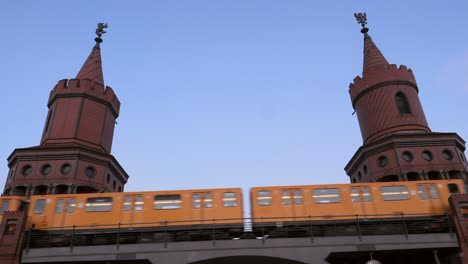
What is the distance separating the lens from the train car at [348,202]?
2562 centimetres

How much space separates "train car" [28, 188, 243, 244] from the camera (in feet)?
83.7

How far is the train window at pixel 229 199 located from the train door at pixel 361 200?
283 inches

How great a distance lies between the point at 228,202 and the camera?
26031mm

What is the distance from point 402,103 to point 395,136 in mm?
5270

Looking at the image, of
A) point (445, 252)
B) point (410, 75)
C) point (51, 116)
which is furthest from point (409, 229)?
point (51, 116)

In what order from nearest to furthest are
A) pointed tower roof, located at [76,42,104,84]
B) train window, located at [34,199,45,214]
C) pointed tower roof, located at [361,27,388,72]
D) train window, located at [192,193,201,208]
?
train window, located at [192,193,201,208] → train window, located at [34,199,45,214] → pointed tower roof, located at [76,42,104,84] → pointed tower roof, located at [361,27,388,72]

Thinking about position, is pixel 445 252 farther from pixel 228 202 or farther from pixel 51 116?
pixel 51 116

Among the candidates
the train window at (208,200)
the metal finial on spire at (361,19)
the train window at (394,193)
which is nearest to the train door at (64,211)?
the train window at (208,200)

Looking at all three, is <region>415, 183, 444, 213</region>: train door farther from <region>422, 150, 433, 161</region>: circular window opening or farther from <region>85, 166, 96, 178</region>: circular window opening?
<region>85, 166, 96, 178</region>: circular window opening

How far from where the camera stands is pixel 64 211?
26.4m

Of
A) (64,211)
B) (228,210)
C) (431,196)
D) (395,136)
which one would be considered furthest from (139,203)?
(395,136)

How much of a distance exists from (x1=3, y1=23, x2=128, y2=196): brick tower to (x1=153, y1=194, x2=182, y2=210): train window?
1047 centimetres

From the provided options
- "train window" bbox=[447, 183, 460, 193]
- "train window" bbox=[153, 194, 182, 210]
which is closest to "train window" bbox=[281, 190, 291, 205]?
"train window" bbox=[153, 194, 182, 210]

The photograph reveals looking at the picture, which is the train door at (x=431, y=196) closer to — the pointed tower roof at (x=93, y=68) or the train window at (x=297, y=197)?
the train window at (x=297, y=197)
